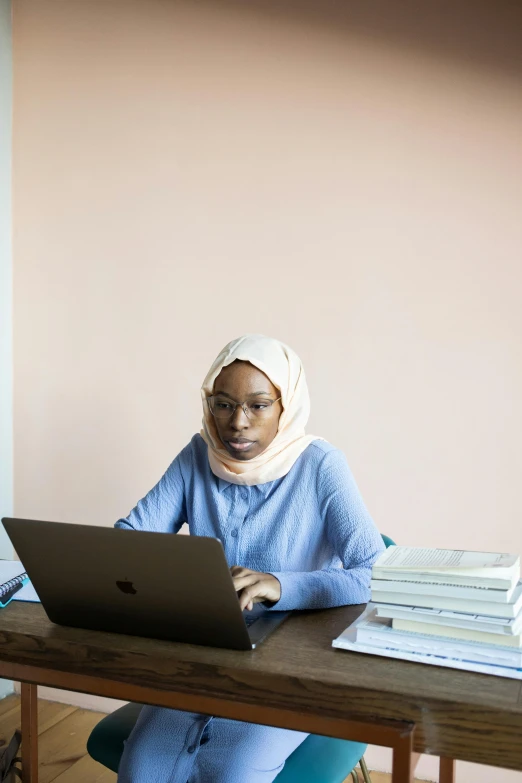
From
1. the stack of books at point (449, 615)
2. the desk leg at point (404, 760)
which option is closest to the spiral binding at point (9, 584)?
the stack of books at point (449, 615)

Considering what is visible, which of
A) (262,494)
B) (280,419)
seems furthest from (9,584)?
(280,419)

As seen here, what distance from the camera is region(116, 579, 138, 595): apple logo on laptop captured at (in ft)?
4.09

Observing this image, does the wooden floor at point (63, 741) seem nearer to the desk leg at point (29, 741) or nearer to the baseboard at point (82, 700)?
the baseboard at point (82, 700)

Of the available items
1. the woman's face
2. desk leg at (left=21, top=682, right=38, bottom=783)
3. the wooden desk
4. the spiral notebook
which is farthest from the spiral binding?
the woman's face

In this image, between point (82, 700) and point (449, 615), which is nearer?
point (449, 615)

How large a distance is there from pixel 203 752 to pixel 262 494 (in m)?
0.55

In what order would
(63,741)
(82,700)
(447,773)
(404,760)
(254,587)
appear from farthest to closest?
(82,700) < (63,741) < (447,773) < (254,587) < (404,760)

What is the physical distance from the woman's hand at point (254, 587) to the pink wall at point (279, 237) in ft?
3.53

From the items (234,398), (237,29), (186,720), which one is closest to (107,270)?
(237,29)

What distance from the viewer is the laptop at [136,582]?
1174 millimetres

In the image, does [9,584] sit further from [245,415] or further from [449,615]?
[449,615]

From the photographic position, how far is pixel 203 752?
149 centimetres

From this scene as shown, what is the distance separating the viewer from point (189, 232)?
8.78 ft

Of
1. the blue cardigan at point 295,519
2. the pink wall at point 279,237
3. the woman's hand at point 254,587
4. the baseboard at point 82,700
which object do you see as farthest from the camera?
the baseboard at point 82,700
